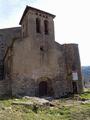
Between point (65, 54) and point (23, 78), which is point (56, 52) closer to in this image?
point (65, 54)

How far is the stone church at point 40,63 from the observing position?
75.0ft

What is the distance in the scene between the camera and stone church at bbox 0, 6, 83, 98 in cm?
2286

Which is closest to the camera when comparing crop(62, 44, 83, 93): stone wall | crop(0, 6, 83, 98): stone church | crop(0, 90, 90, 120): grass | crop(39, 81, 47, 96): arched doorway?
crop(0, 90, 90, 120): grass

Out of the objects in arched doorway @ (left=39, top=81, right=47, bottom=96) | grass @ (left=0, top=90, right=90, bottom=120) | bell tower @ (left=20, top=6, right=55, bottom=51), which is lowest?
grass @ (left=0, top=90, right=90, bottom=120)

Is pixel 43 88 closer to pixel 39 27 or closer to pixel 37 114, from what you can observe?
pixel 39 27

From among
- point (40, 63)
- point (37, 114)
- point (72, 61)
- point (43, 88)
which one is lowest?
point (37, 114)

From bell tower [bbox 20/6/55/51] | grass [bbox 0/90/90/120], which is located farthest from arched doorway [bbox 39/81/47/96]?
grass [bbox 0/90/90/120]

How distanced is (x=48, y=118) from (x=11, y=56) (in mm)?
12921

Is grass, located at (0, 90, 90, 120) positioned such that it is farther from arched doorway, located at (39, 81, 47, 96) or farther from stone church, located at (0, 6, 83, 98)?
arched doorway, located at (39, 81, 47, 96)

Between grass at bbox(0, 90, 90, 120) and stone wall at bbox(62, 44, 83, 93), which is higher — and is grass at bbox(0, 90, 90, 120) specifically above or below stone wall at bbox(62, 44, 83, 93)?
below

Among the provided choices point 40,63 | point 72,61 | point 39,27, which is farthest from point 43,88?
point 39,27

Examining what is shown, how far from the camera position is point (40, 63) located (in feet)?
78.9

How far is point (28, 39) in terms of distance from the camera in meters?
24.0

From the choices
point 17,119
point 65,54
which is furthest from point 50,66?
point 17,119
